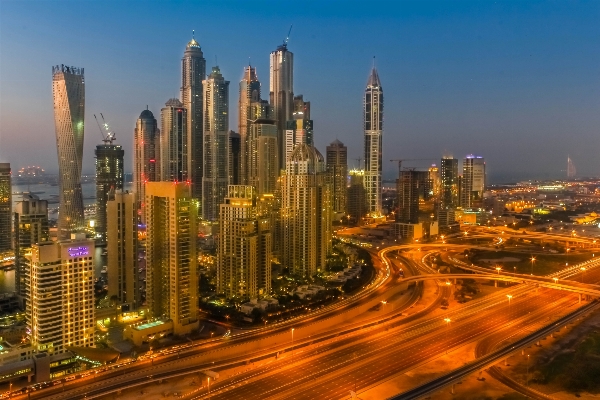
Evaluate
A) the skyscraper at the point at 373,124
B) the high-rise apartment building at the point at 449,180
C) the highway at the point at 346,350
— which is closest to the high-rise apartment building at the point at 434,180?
the high-rise apartment building at the point at 449,180

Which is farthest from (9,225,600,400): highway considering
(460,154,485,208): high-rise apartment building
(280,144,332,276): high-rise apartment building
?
(460,154,485,208): high-rise apartment building

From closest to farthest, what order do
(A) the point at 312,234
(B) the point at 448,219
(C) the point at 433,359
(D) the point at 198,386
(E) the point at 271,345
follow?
(D) the point at 198,386 < (C) the point at 433,359 < (E) the point at 271,345 < (A) the point at 312,234 < (B) the point at 448,219

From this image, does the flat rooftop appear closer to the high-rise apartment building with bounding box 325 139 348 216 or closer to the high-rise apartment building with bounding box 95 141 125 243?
the high-rise apartment building with bounding box 95 141 125 243

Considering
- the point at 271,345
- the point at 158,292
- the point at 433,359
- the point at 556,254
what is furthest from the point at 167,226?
the point at 556,254

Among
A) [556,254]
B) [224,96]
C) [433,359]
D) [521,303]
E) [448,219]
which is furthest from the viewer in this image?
[224,96]

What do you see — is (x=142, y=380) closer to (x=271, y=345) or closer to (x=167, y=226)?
(x=271, y=345)

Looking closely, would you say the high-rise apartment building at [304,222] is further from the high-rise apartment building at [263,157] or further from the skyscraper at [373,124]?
the skyscraper at [373,124]
